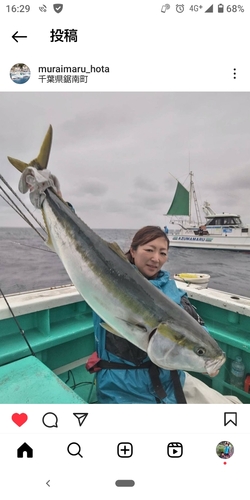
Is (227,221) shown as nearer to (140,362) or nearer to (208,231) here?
(208,231)

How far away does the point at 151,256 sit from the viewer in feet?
5.17

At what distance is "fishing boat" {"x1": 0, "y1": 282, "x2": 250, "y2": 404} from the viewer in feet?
7.30

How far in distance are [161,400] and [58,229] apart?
4.69ft

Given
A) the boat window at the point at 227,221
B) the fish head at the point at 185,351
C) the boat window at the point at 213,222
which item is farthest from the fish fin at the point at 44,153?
the boat window at the point at 213,222

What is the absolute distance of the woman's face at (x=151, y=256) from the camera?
156 centimetres
